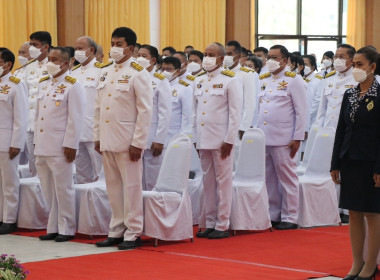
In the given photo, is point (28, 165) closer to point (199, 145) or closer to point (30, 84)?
point (30, 84)

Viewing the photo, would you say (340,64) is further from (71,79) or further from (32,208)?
(32,208)

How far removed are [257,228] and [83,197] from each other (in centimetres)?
143

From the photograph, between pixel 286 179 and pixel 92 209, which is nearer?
pixel 92 209

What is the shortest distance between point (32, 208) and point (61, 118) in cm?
94

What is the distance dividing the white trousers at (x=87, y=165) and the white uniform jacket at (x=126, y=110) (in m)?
1.23

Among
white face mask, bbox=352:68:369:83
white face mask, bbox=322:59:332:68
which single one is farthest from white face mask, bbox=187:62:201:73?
white face mask, bbox=352:68:369:83

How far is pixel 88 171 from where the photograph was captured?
7.43 meters

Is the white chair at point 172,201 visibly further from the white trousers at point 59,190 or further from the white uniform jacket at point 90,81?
the white uniform jacket at point 90,81

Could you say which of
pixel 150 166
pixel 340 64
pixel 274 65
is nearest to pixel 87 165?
pixel 150 166

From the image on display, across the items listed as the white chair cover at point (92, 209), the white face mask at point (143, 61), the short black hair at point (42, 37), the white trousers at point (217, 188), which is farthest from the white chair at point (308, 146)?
the short black hair at point (42, 37)

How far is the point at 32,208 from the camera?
7.00 metres

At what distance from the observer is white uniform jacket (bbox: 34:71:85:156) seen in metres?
6.41

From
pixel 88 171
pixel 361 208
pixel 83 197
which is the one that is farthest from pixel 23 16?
pixel 361 208

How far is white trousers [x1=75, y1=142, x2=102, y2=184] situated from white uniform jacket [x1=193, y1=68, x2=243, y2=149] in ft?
3.52
